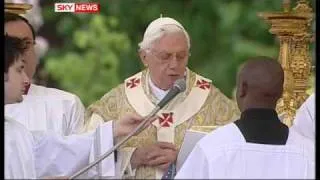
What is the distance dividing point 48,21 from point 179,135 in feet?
2.53

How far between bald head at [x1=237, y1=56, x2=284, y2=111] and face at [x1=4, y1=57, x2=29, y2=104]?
0.83 meters

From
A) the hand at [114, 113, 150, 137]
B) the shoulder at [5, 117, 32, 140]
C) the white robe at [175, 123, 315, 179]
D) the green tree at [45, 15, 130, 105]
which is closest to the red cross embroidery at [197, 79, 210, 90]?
the green tree at [45, 15, 130, 105]

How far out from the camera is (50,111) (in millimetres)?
4895

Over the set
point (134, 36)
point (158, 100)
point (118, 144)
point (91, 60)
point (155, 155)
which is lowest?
point (155, 155)

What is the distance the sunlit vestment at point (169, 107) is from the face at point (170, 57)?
8cm

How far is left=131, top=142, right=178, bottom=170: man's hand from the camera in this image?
4.74m

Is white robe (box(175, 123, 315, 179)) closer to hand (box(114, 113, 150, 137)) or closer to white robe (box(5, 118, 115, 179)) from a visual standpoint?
hand (box(114, 113, 150, 137))

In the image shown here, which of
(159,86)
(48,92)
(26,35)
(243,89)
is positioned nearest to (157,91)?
(159,86)

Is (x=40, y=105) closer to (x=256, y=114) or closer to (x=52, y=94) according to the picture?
(x=52, y=94)

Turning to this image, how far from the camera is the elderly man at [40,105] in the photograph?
4738 millimetres

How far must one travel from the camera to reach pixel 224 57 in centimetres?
502

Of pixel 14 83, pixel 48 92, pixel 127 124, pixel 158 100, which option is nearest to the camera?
pixel 14 83

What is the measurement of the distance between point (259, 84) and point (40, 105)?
1198mm

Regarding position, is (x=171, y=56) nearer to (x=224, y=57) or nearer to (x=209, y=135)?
(x=224, y=57)
